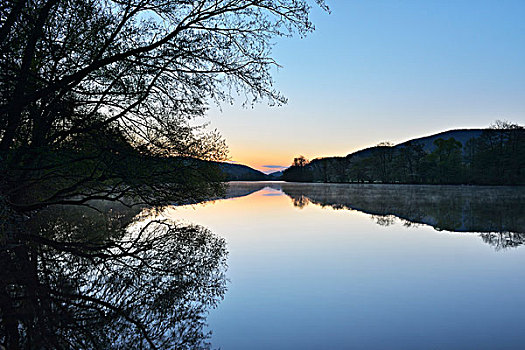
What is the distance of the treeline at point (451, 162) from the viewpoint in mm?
66188

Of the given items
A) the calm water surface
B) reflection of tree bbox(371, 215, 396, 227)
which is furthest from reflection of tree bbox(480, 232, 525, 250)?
reflection of tree bbox(371, 215, 396, 227)

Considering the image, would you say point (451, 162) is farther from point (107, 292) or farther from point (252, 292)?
point (107, 292)

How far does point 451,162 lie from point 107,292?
89.3 meters

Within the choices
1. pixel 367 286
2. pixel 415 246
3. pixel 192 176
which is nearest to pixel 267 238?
pixel 192 176

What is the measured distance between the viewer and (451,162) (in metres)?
81.8

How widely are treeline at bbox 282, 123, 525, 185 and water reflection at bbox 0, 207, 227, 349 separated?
2908 inches

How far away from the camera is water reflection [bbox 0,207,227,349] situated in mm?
4660

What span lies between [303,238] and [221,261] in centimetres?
544

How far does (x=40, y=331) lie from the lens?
451cm

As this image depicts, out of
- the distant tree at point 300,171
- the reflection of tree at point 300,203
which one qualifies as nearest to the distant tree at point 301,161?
the distant tree at point 300,171

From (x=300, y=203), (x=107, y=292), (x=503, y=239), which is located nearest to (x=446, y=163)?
(x=300, y=203)

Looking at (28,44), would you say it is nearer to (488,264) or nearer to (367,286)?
(367,286)

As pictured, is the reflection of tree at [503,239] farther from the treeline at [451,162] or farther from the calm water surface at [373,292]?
the treeline at [451,162]

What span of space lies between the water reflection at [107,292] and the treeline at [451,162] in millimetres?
73857
